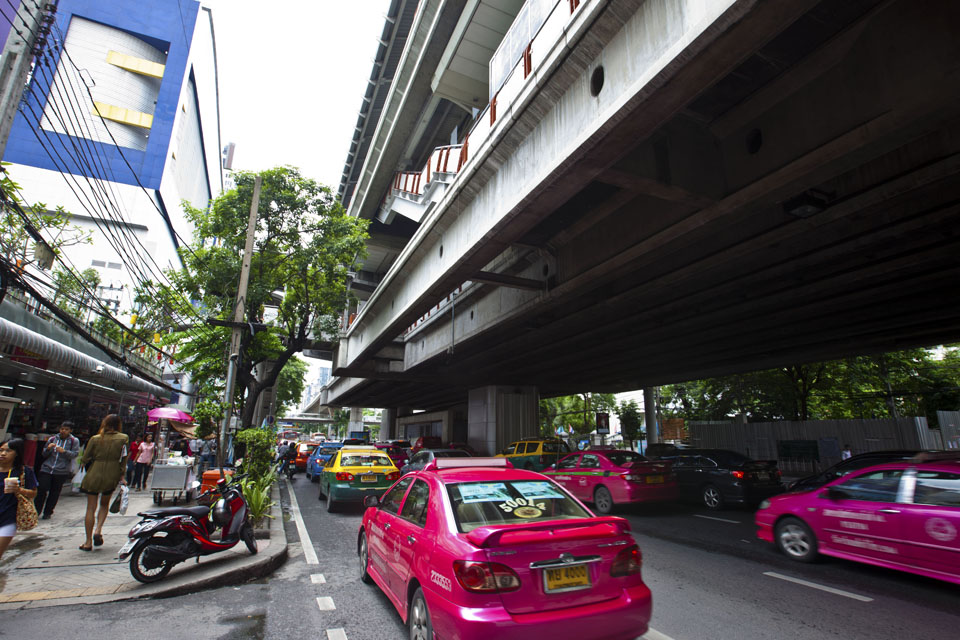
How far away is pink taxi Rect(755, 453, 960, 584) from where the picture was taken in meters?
5.17

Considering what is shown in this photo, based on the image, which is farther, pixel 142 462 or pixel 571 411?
pixel 571 411

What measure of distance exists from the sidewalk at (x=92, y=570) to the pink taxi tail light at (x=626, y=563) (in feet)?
14.8

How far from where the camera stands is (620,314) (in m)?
13.1

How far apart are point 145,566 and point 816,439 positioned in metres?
24.8

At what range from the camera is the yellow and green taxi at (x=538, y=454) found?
15662 millimetres

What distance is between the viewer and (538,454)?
623 inches

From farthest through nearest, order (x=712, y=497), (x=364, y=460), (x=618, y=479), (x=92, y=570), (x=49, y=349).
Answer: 1. (x=364, y=460)
2. (x=712, y=497)
3. (x=618, y=479)
4. (x=49, y=349)
5. (x=92, y=570)

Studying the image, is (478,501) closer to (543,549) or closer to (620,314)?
(543,549)

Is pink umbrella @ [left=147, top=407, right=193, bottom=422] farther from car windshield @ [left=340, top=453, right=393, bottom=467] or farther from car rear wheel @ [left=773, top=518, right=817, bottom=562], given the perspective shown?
car rear wheel @ [left=773, top=518, right=817, bottom=562]

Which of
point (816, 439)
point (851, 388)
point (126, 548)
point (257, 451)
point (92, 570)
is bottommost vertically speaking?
point (92, 570)

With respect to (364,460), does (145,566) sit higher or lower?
lower

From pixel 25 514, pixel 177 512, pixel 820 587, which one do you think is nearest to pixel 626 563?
pixel 820 587

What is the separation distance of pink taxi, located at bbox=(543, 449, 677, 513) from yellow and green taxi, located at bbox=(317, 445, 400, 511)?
13.7 feet

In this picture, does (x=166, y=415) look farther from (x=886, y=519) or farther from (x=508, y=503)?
(x=886, y=519)
